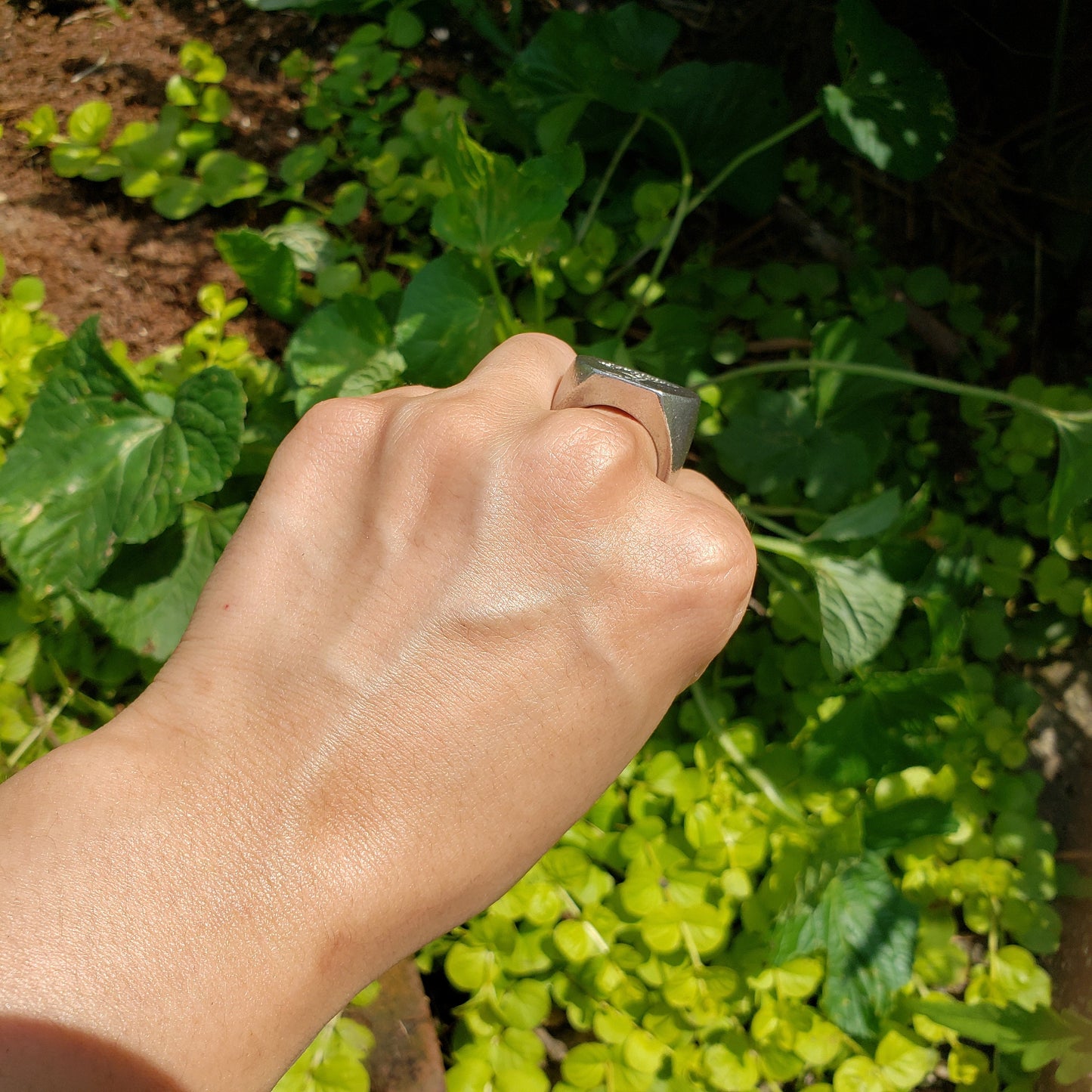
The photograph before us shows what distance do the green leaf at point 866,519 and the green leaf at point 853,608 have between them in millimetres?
Answer: 50

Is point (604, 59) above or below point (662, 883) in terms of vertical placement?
above

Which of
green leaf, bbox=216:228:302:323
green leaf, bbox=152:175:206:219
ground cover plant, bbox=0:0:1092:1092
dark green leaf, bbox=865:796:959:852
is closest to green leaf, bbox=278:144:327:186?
ground cover plant, bbox=0:0:1092:1092

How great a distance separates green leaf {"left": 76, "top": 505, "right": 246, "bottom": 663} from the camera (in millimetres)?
1389

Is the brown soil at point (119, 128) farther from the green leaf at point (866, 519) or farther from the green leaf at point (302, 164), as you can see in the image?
the green leaf at point (866, 519)

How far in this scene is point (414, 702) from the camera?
0.82 meters

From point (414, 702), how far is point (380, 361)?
85 cm

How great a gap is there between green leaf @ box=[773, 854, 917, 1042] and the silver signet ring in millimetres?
781

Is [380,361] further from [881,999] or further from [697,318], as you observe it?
[881,999]

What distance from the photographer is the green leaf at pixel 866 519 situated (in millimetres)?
1400

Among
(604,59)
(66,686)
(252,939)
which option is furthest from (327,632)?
(604,59)

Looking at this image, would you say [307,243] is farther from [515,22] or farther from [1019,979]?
[1019,979]

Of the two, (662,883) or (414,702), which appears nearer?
(414,702)

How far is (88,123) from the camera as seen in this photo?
1.77m

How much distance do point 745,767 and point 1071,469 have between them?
722 millimetres
